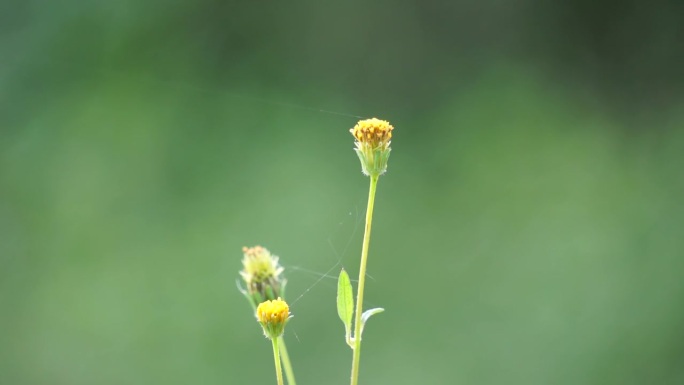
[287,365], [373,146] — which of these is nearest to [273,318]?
[287,365]

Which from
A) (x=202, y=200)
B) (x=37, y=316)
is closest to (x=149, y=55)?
(x=202, y=200)

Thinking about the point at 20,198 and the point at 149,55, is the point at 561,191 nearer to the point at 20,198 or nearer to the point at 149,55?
the point at 149,55

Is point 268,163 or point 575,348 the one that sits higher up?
point 268,163

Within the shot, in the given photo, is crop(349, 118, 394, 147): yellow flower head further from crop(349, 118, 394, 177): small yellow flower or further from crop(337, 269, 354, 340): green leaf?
crop(337, 269, 354, 340): green leaf

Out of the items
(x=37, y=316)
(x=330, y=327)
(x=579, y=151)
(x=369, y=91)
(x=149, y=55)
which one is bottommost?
(x=330, y=327)

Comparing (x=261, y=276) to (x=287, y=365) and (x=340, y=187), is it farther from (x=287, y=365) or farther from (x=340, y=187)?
(x=340, y=187)

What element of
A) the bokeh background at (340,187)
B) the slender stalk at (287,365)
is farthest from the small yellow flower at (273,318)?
the bokeh background at (340,187)

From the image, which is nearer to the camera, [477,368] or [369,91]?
[477,368]
